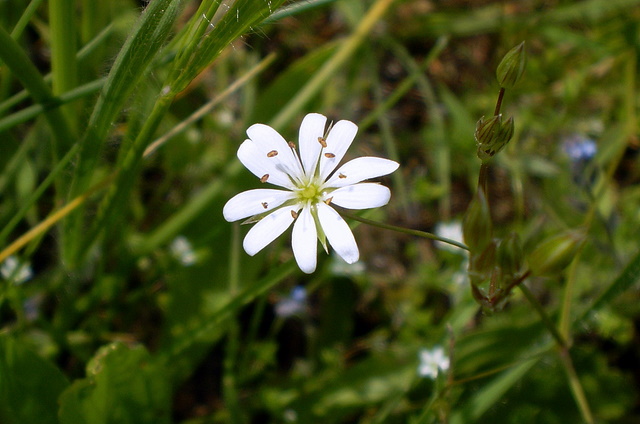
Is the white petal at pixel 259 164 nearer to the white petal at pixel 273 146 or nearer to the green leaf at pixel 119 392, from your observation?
the white petal at pixel 273 146

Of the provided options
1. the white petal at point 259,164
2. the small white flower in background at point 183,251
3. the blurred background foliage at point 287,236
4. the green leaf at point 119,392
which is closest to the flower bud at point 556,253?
the blurred background foliage at point 287,236

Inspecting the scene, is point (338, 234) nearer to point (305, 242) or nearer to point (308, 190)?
point (305, 242)

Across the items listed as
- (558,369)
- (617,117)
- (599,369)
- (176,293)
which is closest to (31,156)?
(176,293)

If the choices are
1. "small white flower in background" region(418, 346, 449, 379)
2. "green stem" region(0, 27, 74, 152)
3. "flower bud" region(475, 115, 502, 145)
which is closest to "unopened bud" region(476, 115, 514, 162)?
"flower bud" region(475, 115, 502, 145)

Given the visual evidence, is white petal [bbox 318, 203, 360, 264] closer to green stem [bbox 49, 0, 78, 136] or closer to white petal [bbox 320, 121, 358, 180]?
white petal [bbox 320, 121, 358, 180]

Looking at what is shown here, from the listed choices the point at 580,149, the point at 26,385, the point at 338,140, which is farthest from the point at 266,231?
the point at 580,149

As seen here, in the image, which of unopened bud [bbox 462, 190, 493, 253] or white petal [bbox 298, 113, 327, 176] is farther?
white petal [bbox 298, 113, 327, 176]

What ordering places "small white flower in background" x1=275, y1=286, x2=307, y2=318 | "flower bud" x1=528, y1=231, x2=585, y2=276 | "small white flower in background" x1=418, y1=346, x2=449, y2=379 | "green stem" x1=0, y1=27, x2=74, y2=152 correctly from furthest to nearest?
"small white flower in background" x1=275, y1=286, x2=307, y2=318 < "small white flower in background" x1=418, y1=346, x2=449, y2=379 < "green stem" x1=0, y1=27, x2=74, y2=152 < "flower bud" x1=528, y1=231, x2=585, y2=276
